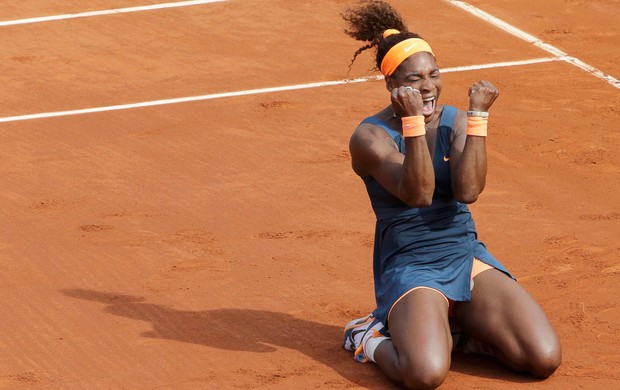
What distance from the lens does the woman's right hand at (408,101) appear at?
6348 mm

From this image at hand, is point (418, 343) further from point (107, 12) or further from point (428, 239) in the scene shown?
point (107, 12)

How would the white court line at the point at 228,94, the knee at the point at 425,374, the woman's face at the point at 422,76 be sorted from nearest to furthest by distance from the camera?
the knee at the point at 425,374 < the woman's face at the point at 422,76 < the white court line at the point at 228,94

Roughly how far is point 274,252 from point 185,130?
264 centimetres

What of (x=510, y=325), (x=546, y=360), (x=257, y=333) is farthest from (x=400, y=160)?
(x=257, y=333)

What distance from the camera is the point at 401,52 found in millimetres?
6613

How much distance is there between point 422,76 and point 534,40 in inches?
257

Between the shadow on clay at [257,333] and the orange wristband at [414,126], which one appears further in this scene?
the shadow on clay at [257,333]

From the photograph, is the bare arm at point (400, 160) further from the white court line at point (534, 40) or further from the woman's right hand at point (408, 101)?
the white court line at point (534, 40)

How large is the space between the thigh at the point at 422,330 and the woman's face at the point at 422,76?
98 centimetres

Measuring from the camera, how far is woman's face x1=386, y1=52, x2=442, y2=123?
6.59m

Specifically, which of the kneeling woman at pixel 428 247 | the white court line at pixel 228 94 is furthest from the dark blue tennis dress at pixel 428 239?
the white court line at pixel 228 94

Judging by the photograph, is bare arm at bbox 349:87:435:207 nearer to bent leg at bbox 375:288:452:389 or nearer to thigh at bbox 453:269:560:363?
bent leg at bbox 375:288:452:389

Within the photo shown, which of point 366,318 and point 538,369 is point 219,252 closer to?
point 366,318

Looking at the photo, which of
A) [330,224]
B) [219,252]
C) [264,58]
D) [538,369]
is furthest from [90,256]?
[264,58]
